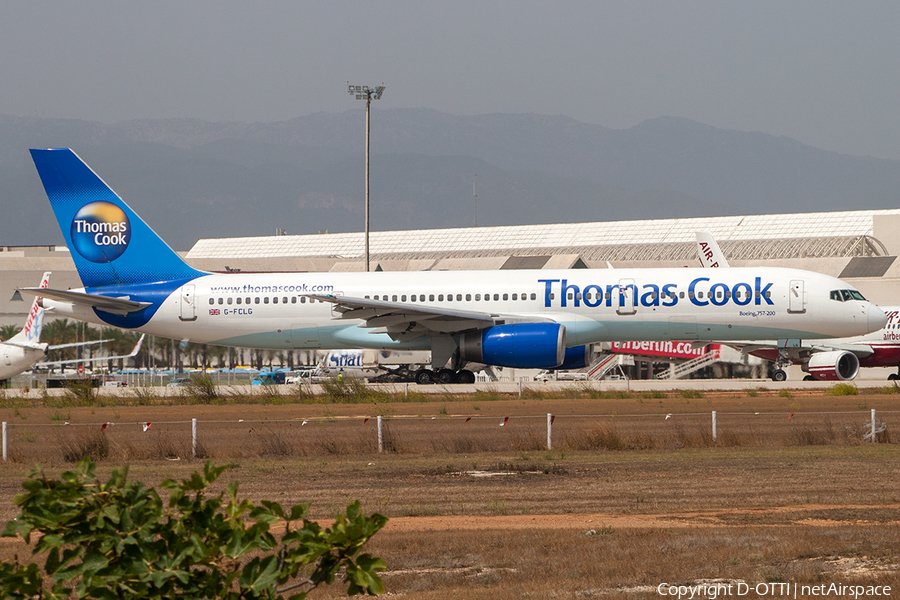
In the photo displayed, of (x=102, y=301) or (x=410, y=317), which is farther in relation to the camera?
(x=102, y=301)

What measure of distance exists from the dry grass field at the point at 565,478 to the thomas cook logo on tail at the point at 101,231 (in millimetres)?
8553

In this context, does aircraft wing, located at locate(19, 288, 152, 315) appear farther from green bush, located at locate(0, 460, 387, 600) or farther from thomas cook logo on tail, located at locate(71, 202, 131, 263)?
green bush, located at locate(0, 460, 387, 600)

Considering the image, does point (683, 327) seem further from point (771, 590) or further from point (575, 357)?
point (771, 590)

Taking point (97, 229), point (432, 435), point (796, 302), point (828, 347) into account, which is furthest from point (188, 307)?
point (828, 347)

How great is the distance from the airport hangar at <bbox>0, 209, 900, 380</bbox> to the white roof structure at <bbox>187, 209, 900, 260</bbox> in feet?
0.31

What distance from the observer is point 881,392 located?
35250 mm

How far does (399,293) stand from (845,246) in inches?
2073

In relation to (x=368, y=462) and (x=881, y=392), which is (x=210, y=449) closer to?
(x=368, y=462)

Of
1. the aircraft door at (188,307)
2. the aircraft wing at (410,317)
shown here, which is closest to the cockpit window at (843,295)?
the aircraft wing at (410,317)

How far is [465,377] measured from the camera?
38.9 m

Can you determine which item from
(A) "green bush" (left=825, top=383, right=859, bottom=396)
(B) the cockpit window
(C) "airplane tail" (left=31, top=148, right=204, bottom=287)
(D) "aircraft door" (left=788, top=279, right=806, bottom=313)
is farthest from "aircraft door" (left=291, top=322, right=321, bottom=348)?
(B) the cockpit window

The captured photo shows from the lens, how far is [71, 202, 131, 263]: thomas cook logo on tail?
130 ft

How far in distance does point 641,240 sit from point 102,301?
64251 millimetres

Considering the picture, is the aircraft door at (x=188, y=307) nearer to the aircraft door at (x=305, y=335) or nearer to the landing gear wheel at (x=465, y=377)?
the aircraft door at (x=305, y=335)
